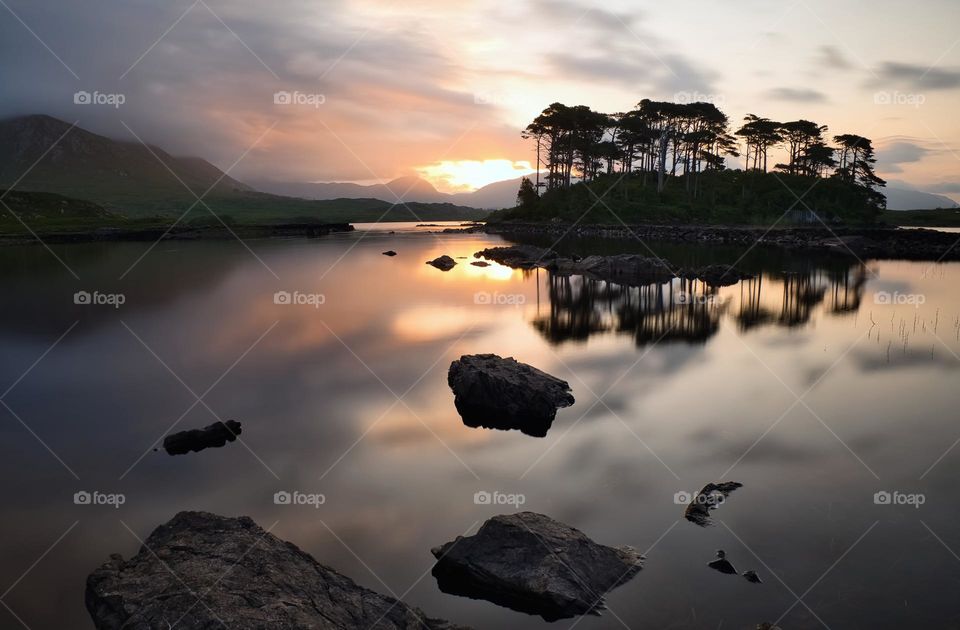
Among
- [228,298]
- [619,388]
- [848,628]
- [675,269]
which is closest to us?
[848,628]

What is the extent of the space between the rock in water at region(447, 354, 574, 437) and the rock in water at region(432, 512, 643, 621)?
6.91 metres

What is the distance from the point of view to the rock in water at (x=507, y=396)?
61.9ft

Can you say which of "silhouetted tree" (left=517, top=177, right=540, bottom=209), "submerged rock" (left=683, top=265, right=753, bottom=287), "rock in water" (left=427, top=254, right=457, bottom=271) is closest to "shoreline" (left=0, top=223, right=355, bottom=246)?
"silhouetted tree" (left=517, top=177, right=540, bottom=209)

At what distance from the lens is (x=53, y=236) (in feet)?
333

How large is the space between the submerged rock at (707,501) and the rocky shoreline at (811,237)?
75.9 meters

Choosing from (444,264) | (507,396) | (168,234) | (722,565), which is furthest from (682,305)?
(168,234)

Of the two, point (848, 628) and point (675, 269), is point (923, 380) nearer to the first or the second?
point (848, 628)

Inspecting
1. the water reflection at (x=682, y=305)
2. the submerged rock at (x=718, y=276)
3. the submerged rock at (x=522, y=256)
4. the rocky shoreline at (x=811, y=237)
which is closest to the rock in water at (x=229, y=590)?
the water reflection at (x=682, y=305)

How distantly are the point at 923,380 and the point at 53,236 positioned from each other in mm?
120443

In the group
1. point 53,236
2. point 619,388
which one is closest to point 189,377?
point 619,388

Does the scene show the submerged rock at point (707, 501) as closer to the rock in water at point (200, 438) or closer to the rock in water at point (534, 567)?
the rock in water at point (534, 567)

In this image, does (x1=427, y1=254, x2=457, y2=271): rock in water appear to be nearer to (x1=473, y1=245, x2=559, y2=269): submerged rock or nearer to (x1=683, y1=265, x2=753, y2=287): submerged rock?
(x1=473, y1=245, x2=559, y2=269): submerged rock

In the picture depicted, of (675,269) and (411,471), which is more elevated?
(675,269)

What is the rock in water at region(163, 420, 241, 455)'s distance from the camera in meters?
16.7
